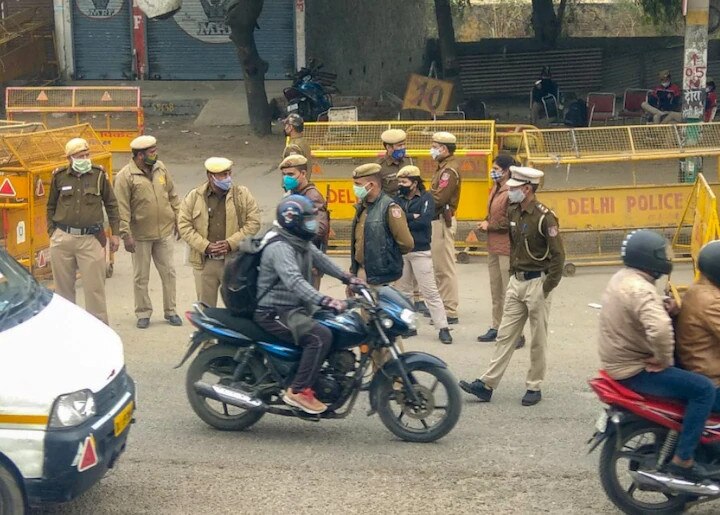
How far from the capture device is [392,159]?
410 inches

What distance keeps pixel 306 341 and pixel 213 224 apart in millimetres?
2627

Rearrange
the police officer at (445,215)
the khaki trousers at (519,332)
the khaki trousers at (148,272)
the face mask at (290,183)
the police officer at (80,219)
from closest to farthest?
the khaki trousers at (519,332) → the face mask at (290,183) → the police officer at (80,219) → the police officer at (445,215) → the khaki trousers at (148,272)

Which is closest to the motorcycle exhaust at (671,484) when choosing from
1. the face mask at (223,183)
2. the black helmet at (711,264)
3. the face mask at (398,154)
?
the black helmet at (711,264)

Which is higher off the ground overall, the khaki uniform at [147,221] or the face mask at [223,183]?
the face mask at [223,183]

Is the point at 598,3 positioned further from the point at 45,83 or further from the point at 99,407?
the point at 99,407

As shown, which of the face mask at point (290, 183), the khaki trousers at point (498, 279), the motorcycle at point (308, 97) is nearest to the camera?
the face mask at point (290, 183)

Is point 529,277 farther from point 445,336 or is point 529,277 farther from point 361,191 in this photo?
point 445,336

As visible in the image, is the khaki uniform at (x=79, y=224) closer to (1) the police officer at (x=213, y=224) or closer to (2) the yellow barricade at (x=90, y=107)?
(1) the police officer at (x=213, y=224)

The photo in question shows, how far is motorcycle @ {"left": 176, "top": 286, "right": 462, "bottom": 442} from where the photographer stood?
7090mm

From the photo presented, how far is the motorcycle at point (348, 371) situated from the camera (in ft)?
23.3

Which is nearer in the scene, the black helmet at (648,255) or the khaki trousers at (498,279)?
the black helmet at (648,255)

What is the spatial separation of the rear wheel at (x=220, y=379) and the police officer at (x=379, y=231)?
1.75m

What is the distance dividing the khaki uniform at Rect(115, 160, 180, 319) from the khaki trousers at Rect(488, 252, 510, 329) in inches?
121

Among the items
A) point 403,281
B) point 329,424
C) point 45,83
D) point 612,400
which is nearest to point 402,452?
point 329,424
